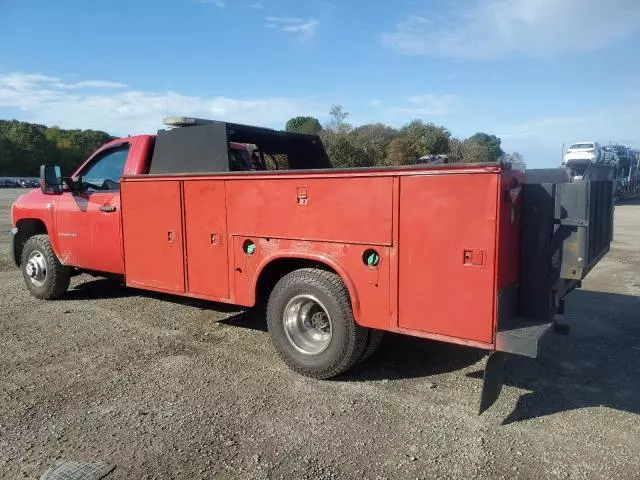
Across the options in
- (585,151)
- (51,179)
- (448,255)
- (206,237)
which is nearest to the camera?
(448,255)

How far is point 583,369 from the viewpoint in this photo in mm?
4633

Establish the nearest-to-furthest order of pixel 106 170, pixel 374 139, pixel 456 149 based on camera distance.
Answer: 1. pixel 106 170
2. pixel 456 149
3. pixel 374 139

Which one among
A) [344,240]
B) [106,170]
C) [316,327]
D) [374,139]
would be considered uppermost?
[374,139]

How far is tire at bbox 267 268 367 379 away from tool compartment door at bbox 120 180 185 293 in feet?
4.22

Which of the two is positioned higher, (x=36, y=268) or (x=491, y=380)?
(x=36, y=268)

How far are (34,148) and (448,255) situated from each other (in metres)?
83.2

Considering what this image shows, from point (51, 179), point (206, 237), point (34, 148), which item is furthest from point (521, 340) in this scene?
point (34, 148)

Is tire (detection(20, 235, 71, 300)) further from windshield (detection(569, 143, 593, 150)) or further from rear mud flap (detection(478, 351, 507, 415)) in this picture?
windshield (detection(569, 143, 593, 150))

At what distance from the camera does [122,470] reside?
309 cm

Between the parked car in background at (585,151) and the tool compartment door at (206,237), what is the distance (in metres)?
28.4

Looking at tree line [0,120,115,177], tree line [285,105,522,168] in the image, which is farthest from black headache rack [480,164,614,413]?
tree line [0,120,115,177]

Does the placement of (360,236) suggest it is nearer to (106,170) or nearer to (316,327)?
(316,327)

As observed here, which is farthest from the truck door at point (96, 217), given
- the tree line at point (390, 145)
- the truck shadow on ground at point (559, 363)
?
the tree line at point (390, 145)

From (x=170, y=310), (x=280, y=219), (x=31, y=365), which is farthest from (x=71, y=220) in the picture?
(x=280, y=219)
